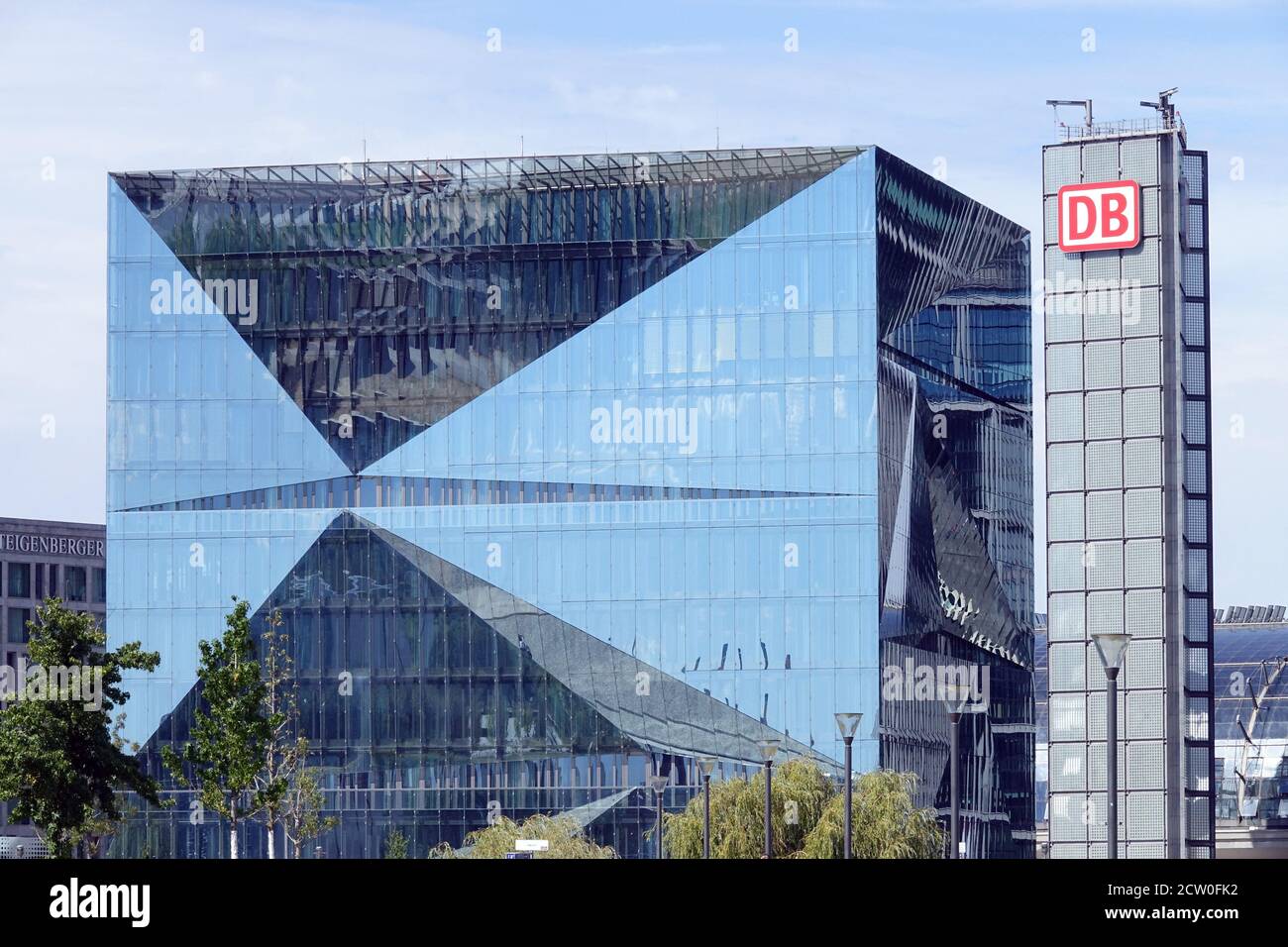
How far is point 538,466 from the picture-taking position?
123688 mm

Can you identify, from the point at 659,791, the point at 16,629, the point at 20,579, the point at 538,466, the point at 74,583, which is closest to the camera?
the point at 659,791

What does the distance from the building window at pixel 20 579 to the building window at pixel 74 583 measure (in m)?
3.05

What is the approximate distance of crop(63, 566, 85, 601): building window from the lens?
177000 mm

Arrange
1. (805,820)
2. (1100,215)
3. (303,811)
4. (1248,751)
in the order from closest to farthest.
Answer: (805,820) → (303,811) → (1100,215) → (1248,751)

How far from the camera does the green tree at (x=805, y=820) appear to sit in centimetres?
8731

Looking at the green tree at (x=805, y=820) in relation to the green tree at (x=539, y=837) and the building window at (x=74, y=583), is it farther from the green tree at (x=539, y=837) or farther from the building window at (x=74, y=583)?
the building window at (x=74, y=583)

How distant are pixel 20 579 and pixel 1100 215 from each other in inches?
3609

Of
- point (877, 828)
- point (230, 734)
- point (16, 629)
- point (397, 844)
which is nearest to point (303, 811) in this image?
point (397, 844)

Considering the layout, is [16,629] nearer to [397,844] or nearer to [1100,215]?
[397,844]

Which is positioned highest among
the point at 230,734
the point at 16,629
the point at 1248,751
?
the point at 230,734

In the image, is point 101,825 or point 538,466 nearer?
point 101,825
